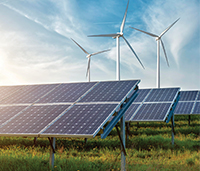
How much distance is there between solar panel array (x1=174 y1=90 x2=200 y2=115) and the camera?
93.0 ft

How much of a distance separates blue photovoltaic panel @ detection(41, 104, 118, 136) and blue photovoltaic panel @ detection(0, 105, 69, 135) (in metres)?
0.46

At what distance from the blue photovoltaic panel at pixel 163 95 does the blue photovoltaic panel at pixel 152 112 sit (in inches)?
29.9

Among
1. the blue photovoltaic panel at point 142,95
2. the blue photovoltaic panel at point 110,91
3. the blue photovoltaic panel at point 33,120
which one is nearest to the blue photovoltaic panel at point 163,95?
the blue photovoltaic panel at point 142,95

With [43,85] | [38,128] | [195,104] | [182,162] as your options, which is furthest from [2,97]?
[195,104]

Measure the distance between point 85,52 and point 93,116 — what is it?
28.8m

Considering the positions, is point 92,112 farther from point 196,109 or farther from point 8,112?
point 196,109

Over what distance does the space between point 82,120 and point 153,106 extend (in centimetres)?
1135

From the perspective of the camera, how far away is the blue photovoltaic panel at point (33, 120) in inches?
372

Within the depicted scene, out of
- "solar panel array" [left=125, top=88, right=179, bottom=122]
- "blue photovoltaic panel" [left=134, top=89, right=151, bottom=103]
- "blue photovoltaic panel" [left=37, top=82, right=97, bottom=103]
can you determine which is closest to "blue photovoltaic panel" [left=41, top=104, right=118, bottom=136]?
"blue photovoltaic panel" [left=37, top=82, right=97, bottom=103]

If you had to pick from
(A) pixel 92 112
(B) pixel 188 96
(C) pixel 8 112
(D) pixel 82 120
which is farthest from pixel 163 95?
(B) pixel 188 96

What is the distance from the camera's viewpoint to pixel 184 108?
97.5 feet

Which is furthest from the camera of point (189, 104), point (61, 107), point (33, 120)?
point (189, 104)

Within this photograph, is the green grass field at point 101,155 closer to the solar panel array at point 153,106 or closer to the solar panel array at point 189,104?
the solar panel array at point 153,106

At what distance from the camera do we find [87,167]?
36.8 feet
